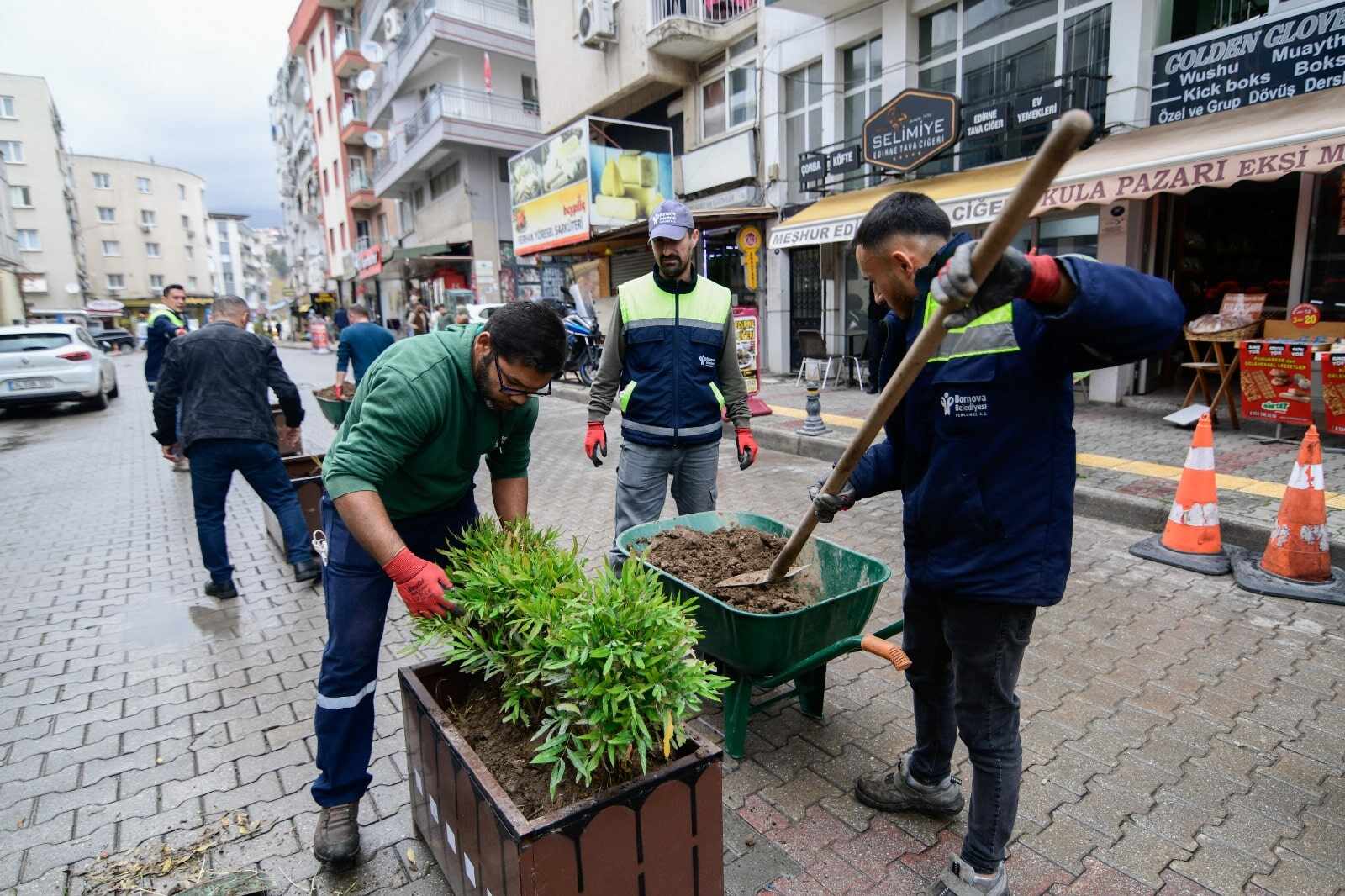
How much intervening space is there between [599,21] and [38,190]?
50391 millimetres

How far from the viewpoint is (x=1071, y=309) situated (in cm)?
160

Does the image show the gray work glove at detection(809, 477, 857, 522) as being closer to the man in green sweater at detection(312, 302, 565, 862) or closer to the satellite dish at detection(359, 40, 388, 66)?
the man in green sweater at detection(312, 302, 565, 862)

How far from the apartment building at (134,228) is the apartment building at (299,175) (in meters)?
8.28

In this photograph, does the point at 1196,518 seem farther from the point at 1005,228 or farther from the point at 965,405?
the point at 1005,228

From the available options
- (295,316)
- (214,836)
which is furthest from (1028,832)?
(295,316)

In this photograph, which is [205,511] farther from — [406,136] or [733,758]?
[406,136]

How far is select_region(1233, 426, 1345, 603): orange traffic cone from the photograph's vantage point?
436 centimetres

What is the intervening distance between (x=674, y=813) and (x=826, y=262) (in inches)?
496

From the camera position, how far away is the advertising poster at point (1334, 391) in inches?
256

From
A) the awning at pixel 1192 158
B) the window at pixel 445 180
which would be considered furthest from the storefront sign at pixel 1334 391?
the window at pixel 445 180

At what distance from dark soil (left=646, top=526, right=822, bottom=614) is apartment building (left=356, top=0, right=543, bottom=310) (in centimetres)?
2366

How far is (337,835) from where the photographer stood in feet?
8.02

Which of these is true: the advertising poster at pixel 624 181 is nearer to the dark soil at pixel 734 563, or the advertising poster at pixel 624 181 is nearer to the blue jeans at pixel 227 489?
the blue jeans at pixel 227 489

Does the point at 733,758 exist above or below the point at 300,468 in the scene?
below
